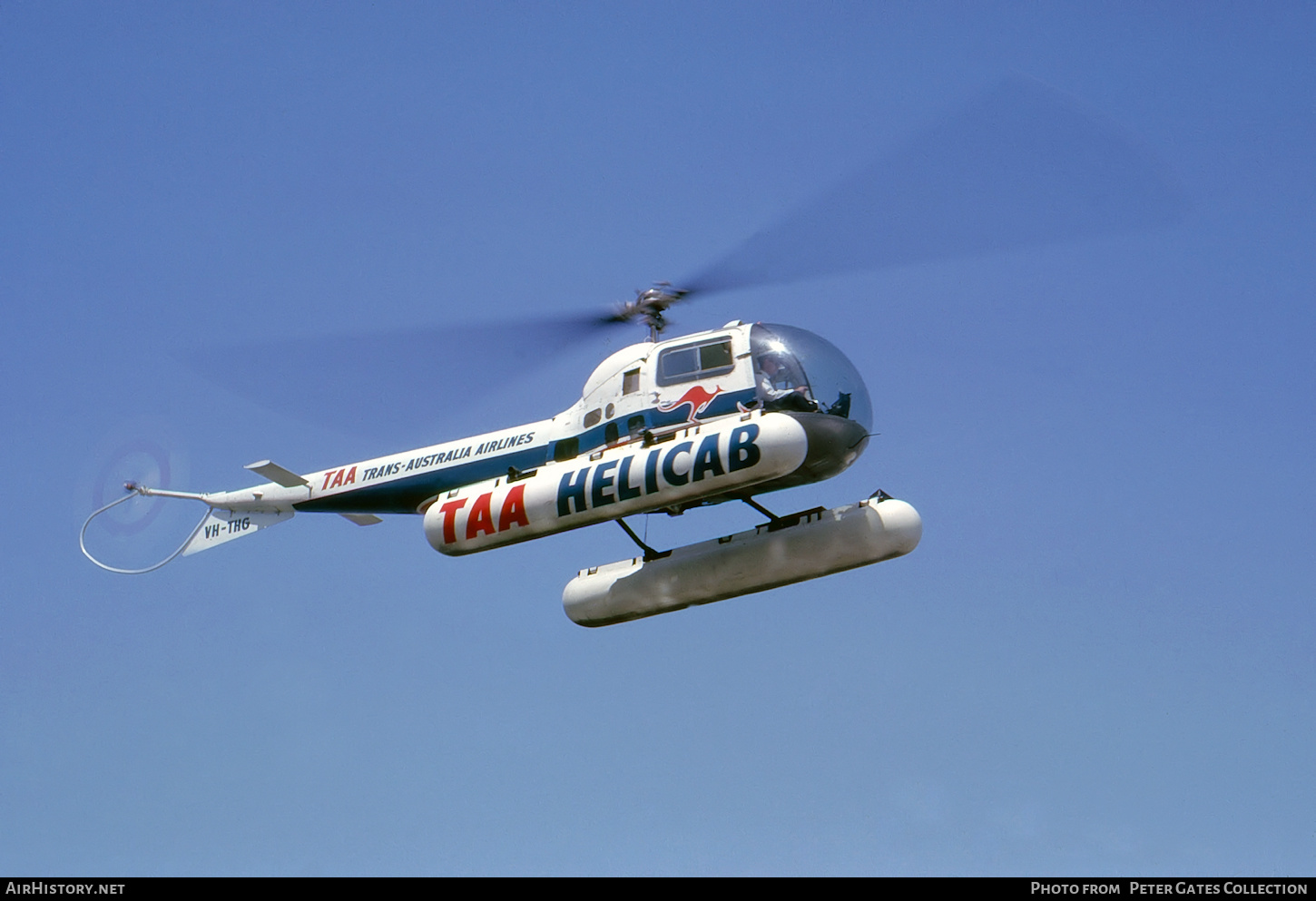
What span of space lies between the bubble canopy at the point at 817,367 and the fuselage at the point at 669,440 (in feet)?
0.05

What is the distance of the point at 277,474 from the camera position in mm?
23844

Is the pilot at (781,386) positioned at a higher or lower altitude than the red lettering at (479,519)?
higher

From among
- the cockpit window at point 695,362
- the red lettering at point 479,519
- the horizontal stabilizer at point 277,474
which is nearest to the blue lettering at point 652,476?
the cockpit window at point 695,362

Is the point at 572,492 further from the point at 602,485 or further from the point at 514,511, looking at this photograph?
the point at 514,511

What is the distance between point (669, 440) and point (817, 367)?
7.03ft

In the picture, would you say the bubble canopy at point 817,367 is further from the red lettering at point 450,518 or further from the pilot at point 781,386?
the red lettering at point 450,518

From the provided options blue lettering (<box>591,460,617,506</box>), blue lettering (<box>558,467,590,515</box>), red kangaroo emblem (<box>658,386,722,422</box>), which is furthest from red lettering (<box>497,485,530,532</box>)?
red kangaroo emblem (<box>658,386,722,422</box>)

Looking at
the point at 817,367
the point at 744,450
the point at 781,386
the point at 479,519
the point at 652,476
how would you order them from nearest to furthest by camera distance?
the point at 744,450, the point at 652,476, the point at 781,386, the point at 817,367, the point at 479,519

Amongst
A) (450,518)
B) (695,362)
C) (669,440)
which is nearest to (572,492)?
(669,440)

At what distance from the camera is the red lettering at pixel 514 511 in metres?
21.0

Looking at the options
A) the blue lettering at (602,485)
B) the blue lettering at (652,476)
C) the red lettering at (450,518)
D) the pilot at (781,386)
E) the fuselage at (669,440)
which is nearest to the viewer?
the fuselage at (669,440)

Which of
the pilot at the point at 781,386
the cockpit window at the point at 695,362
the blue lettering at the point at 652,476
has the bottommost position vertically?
Result: the blue lettering at the point at 652,476

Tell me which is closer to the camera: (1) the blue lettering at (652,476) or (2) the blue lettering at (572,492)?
(1) the blue lettering at (652,476)
